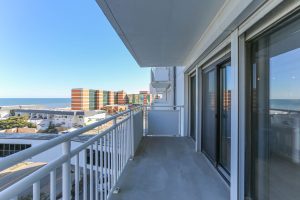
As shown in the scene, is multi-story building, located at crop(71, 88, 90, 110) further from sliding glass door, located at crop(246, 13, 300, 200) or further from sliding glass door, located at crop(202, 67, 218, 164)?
sliding glass door, located at crop(246, 13, 300, 200)

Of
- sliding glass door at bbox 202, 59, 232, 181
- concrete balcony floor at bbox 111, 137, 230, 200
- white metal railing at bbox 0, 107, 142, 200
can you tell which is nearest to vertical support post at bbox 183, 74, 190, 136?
concrete balcony floor at bbox 111, 137, 230, 200

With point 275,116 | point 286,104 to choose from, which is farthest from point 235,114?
point 286,104

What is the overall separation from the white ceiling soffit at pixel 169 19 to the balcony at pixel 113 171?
1221 mm

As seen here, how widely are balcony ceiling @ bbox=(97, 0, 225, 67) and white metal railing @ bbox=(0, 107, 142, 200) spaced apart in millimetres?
1294

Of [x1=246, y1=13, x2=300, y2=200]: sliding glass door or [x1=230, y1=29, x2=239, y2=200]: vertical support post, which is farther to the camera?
[x1=230, y1=29, x2=239, y2=200]: vertical support post

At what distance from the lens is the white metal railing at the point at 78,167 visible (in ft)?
2.70

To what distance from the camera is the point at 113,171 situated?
2.35 m

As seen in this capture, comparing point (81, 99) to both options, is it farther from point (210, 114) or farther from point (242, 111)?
point (242, 111)

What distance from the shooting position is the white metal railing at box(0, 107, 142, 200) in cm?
82

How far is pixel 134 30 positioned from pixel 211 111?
76.2 inches

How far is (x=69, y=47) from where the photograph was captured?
26766mm

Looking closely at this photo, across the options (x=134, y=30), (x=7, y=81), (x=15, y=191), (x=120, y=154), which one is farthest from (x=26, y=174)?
(x=7, y=81)

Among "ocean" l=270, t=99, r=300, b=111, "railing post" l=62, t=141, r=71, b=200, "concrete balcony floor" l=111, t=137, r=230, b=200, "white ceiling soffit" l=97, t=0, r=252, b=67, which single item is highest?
"white ceiling soffit" l=97, t=0, r=252, b=67

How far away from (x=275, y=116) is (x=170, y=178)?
6.00 ft
